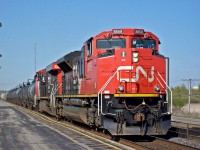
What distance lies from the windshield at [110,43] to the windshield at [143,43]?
1.30 feet

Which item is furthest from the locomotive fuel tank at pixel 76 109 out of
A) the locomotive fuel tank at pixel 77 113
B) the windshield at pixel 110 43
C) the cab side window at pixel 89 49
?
the windshield at pixel 110 43

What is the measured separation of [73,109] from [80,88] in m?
1.79

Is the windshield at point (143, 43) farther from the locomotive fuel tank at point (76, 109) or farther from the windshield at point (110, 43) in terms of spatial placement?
the locomotive fuel tank at point (76, 109)

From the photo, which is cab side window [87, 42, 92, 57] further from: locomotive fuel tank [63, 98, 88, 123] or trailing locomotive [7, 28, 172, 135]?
locomotive fuel tank [63, 98, 88, 123]

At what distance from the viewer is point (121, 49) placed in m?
14.4

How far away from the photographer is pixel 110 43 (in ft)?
50.6

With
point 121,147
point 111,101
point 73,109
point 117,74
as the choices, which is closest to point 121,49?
point 117,74

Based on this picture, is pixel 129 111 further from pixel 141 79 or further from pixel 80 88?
pixel 80 88

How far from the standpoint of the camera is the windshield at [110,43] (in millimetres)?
15125

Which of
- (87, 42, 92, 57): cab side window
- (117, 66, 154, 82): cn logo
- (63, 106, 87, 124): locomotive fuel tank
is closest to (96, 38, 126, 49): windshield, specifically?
(87, 42, 92, 57): cab side window

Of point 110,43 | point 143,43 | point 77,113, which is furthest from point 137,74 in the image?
point 77,113

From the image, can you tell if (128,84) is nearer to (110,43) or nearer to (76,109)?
(110,43)

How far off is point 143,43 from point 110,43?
133cm

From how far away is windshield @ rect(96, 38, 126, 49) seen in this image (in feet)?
49.6
